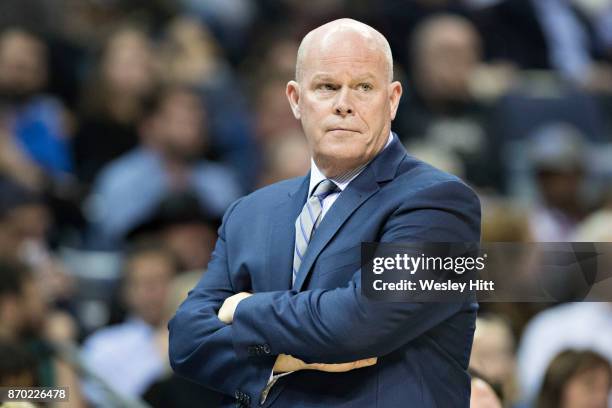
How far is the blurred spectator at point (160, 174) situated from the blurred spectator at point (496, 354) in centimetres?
235

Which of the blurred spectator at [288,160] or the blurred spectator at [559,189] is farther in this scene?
the blurred spectator at [559,189]

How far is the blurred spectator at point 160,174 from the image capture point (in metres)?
7.83

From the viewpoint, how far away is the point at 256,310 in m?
3.03

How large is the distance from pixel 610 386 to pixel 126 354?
2.39 metres

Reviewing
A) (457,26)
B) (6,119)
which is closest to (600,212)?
(457,26)

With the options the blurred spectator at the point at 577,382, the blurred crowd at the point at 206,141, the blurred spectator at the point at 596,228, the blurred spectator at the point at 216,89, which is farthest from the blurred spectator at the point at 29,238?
the blurred spectator at the point at 577,382

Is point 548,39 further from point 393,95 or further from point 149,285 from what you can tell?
point 393,95

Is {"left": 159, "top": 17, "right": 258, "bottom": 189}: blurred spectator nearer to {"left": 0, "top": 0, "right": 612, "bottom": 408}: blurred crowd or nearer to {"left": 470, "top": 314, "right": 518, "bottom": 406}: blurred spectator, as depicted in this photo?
{"left": 0, "top": 0, "right": 612, "bottom": 408}: blurred crowd

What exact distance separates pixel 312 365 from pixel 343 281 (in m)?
0.21

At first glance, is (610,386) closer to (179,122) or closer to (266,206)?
(266,206)

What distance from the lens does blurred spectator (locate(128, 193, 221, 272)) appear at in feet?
24.2

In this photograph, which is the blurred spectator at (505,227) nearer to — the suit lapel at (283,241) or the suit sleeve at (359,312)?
the suit lapel at (283,241)

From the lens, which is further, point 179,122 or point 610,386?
point 179,122

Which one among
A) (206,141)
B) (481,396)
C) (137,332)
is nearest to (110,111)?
(206,141)
